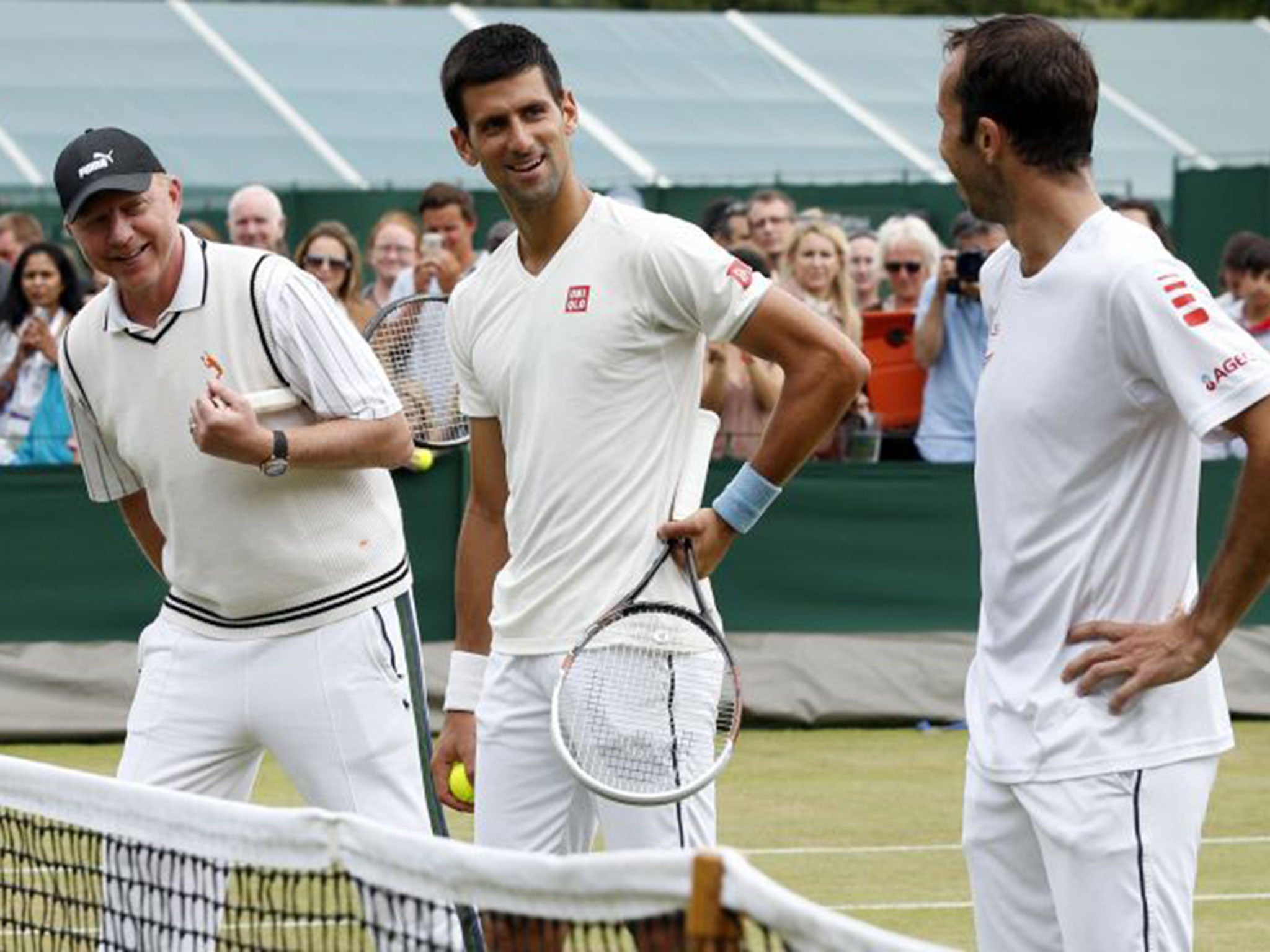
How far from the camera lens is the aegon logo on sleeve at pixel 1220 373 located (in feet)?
13.7

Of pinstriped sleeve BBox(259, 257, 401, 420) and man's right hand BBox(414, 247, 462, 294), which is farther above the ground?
pinstriped sleeve BBox(259, 257, 401, 420)

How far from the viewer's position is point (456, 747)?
604cm

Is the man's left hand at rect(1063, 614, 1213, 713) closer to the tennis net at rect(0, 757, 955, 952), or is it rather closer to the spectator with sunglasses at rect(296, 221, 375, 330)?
the tennis net at rect(0, 757, 955, 952)

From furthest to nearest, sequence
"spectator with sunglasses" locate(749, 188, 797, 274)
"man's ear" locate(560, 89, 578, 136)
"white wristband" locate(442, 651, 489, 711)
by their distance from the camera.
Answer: "spectator with sunglasses" locate(749, 188, 797, 274), "white wristband" locate(442, 651, 489, 711), "man's ear" locate(560, 89, 578, 136)

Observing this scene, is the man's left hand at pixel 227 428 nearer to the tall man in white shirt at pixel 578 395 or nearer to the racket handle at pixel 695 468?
the tall man in white shirt at pixel 578 395

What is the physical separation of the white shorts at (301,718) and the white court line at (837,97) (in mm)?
19845

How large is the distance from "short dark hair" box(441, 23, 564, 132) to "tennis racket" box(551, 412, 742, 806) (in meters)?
0.85

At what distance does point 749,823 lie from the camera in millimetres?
9898

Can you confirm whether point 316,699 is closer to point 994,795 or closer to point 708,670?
point 708,670

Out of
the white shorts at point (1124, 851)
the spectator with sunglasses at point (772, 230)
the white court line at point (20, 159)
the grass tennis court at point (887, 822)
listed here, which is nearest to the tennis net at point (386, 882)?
the white shorts at point (1124, 851)

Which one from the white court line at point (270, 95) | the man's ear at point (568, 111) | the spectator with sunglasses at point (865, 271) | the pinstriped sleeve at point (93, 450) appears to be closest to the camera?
the man's ear at point (568, 111)

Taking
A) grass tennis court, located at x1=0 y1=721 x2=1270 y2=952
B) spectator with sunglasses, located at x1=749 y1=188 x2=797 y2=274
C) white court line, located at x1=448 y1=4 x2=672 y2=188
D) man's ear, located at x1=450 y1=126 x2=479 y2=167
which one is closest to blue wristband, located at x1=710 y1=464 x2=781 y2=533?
man's ear, located at x1=450 y1=126 x2=479 y2=167

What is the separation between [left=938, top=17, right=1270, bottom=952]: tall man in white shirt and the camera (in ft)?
14.1

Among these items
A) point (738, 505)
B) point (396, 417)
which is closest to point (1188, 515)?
point (738, 505)
